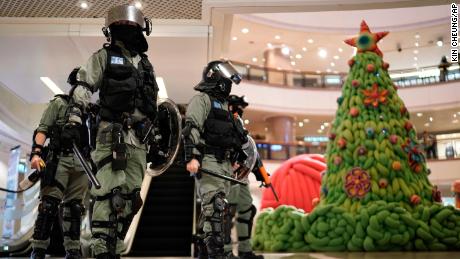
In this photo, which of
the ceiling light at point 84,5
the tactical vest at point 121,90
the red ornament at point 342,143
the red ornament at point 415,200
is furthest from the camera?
the red ornament at point 342,143

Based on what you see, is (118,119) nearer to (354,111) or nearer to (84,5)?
(84,5)

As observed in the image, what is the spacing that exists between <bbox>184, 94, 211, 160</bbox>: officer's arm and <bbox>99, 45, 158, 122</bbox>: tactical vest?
0.71 metres

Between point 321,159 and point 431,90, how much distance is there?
36.9 feet

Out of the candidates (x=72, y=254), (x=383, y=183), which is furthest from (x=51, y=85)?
(x=383, y=183)

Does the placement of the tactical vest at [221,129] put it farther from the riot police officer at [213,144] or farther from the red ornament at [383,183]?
the red ornament at [383,183]

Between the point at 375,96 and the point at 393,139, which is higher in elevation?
the point at 375,96

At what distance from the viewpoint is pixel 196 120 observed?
424 centimetres

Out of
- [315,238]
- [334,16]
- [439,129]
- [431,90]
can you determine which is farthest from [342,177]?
[334,16]

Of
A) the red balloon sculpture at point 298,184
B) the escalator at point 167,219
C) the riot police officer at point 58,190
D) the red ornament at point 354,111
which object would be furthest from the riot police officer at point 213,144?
the red balloon sculpture at point 298,184

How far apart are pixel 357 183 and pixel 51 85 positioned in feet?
15.6

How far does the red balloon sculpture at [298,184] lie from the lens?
30.9 ft

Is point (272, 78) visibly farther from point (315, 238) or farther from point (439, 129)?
point (315, 238)

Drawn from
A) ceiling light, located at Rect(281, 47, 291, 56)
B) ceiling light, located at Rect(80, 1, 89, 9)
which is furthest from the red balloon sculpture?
ceiling light, located at Rect(281, 47, 291, 56)

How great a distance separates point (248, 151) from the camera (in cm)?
496
